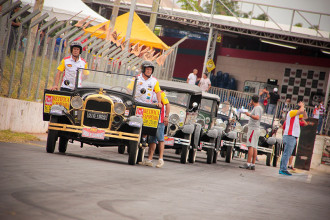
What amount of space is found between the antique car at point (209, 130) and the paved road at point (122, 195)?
487 cm

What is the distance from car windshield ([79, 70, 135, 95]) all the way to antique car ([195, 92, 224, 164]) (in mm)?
3416

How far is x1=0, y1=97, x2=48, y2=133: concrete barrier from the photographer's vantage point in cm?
1252

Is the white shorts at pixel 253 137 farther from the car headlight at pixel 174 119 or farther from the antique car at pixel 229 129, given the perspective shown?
the car headlight at pixel 174 119

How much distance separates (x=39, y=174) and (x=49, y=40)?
26.5 feet

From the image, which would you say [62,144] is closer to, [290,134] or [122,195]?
[122,195]

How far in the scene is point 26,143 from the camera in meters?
11.7

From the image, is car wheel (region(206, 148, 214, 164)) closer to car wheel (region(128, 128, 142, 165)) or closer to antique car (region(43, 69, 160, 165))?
antique car (region(43, 69, 160, 165))

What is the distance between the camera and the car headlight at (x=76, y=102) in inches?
413

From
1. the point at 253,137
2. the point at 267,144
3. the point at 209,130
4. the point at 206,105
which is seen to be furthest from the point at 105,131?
the point at 267,144

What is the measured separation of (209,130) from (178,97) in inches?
57.7

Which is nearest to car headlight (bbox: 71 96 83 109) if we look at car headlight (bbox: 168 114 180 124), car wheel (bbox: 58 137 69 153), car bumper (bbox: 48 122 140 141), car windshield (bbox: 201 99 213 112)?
car bumper (bbox: 48 122 140 141)

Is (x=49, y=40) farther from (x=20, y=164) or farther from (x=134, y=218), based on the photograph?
(x=134, y=218)

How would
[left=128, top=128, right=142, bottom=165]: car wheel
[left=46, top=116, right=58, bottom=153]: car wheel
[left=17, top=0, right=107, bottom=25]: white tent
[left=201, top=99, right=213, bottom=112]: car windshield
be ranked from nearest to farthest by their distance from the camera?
[left=46, top=116, right=58, bottom=153]: car wheel < [left=128, top=128, right=142, bottom=165]: car wheel < [left=201, top=99, right=213, bottom=112]: car windshield < [left=17, top=0, right=107, bottom=25]: white tent

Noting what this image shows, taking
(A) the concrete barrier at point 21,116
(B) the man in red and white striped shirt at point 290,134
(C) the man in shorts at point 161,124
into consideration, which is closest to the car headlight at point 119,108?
(C) the man in shorts at point 161,124
